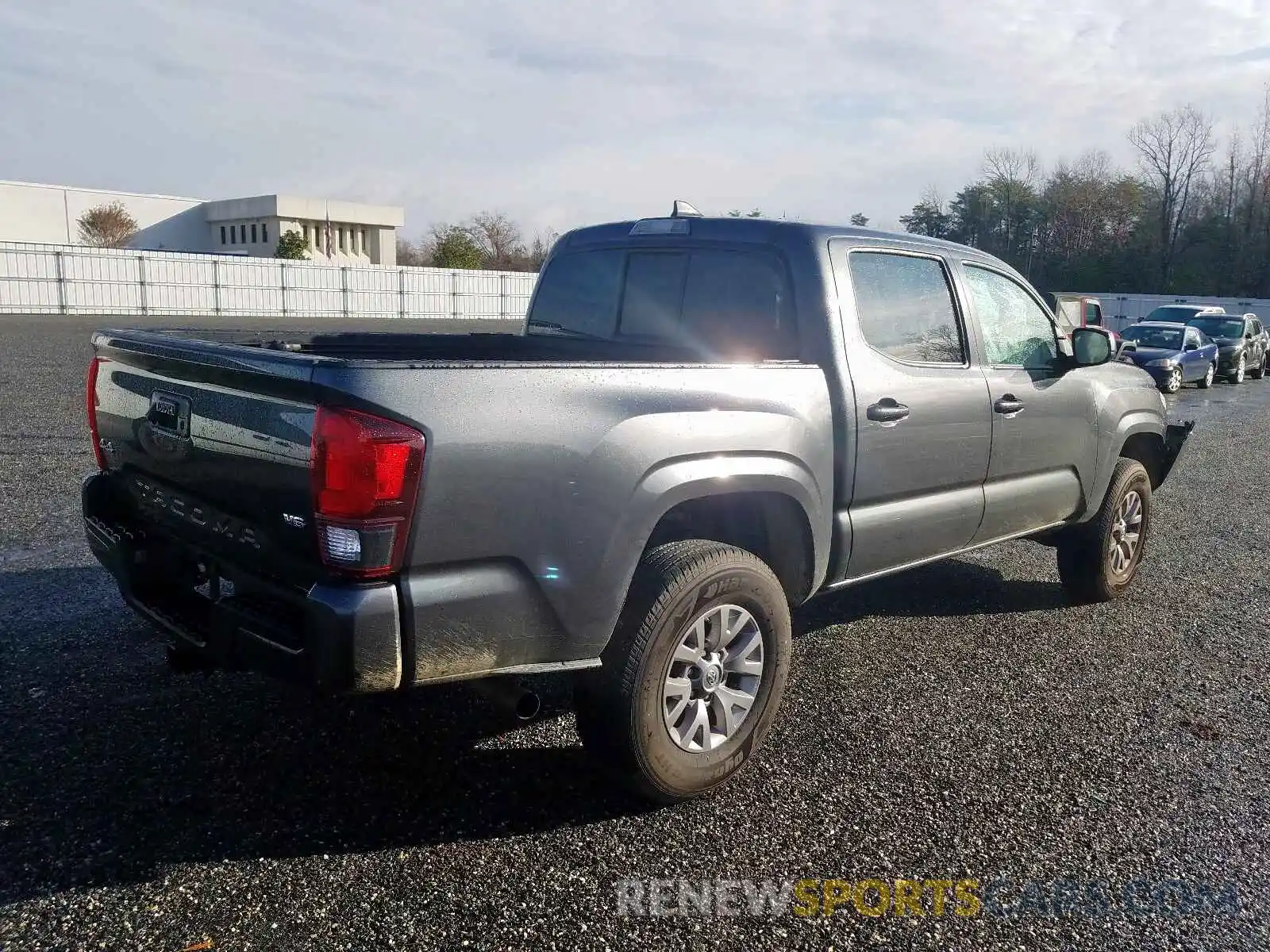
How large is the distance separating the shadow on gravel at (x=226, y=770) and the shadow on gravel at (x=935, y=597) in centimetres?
188

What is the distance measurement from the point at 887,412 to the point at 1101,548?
239cm

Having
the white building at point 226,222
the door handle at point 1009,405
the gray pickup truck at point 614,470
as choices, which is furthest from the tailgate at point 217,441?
the white building at point 226,222

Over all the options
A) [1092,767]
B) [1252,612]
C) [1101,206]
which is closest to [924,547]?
[1092,767]

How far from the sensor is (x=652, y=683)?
3178 millimetres

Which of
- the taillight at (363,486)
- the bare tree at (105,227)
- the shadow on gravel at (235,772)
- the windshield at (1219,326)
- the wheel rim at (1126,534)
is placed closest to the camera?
the taillight at (363,486)

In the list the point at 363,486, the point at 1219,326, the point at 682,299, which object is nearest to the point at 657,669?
the point at 363,486

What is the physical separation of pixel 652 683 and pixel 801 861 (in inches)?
27.6

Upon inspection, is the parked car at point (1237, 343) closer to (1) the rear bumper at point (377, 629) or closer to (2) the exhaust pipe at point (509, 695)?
(2) the exhaust pipe at point (509, 695)

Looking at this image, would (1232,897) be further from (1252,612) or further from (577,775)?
(1252,612)

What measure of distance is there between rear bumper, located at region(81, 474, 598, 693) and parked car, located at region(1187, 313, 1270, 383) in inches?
1034

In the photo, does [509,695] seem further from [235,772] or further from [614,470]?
[235,772]

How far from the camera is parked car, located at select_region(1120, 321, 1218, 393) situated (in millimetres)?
21281

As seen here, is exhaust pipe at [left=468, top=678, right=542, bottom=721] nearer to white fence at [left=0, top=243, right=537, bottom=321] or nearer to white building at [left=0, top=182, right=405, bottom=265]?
white fence at [left=0, top=243, right=537, bottom=321]

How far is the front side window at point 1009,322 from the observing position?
4766 mm
